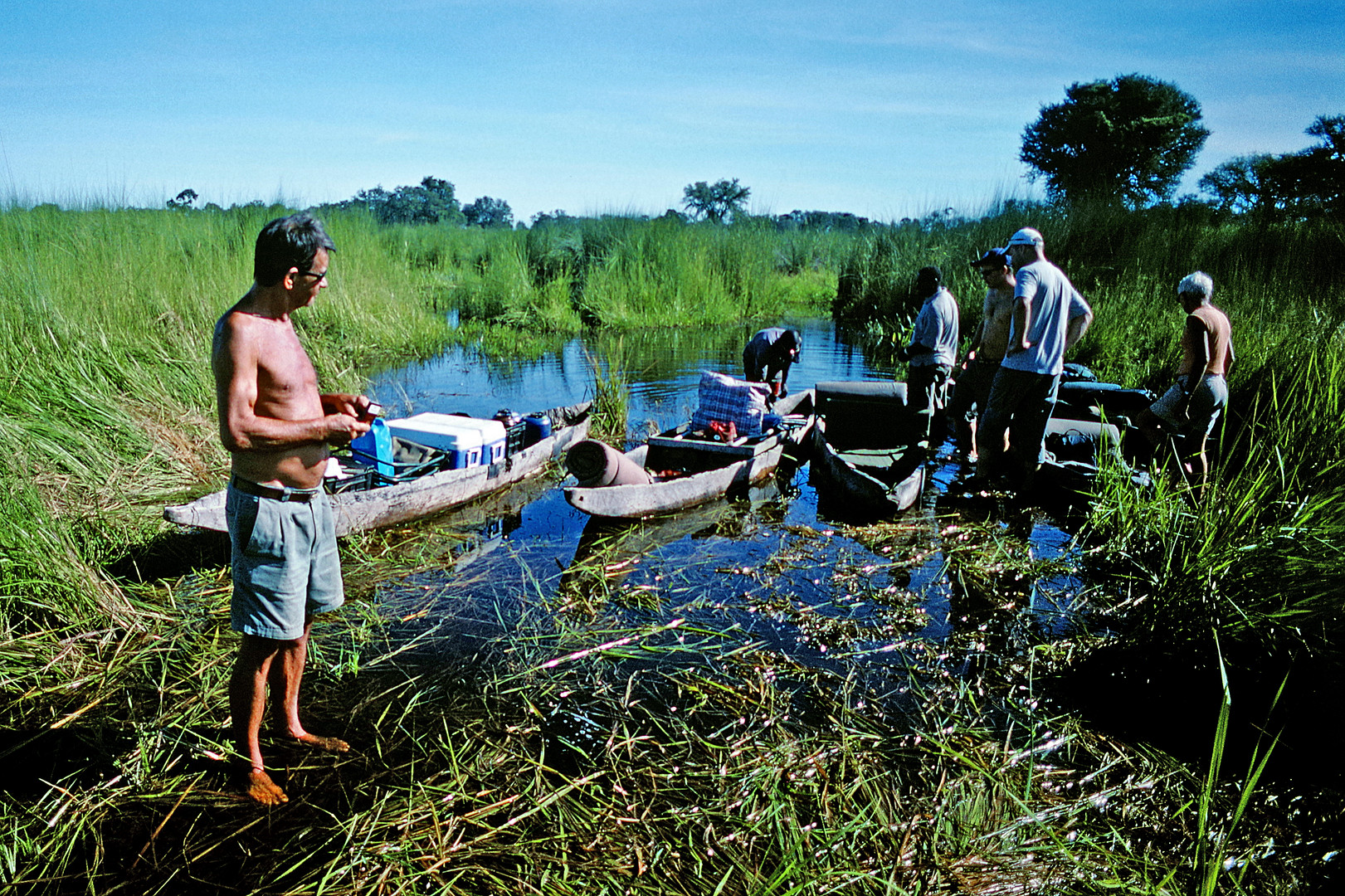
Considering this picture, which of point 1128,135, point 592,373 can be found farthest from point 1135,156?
point 592,373

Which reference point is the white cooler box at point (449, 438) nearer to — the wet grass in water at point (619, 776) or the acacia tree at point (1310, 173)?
the wet grass in water at point (619, 776)

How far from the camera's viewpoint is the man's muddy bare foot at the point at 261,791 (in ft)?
10.7

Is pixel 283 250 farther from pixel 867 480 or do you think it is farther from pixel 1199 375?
pixel 1199 375

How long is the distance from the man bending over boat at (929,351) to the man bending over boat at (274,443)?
6710 mm

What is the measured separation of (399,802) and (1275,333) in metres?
9.84

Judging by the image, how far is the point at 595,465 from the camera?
6.55m

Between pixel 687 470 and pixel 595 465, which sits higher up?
pixel 595 465

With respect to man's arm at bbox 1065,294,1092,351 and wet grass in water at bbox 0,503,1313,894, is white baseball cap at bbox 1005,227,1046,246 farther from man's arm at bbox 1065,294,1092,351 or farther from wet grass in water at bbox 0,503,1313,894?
wet grass in water at bbox 0,503,1313,894

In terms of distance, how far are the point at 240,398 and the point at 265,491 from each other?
34cm

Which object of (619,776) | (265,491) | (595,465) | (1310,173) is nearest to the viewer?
(265,491)

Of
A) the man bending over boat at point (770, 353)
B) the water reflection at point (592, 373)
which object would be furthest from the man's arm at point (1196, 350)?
the water reflection at point (592, 373)

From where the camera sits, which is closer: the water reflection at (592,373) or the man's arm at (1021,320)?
→ the man's arm at (1021,320)

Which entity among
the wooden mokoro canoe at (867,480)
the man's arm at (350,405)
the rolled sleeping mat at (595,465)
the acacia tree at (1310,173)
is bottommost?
the wooden mokoro canoe at (867,480)

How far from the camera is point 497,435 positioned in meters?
7.42
